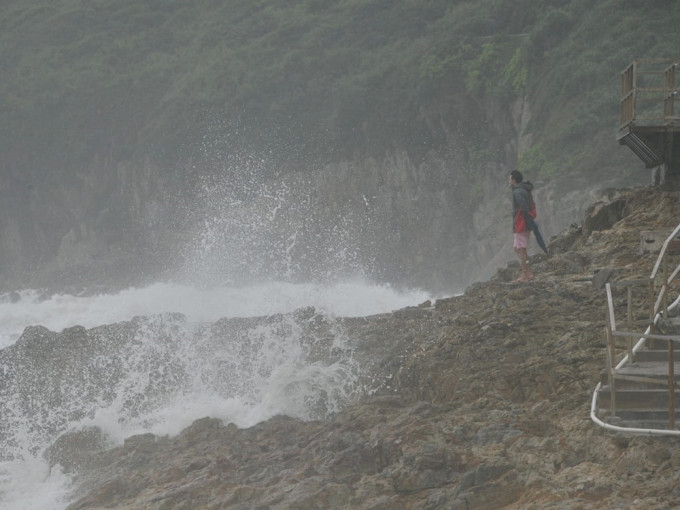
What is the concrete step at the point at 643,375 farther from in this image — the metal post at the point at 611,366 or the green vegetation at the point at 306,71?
the green vegetation at the point at 306,71

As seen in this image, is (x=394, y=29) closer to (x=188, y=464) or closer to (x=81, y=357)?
(x=81, y=357)

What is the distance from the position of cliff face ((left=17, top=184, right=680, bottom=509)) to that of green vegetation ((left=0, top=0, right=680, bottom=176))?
16115 millimetres

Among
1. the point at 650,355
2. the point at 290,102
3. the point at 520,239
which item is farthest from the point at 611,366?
the point at 290,102

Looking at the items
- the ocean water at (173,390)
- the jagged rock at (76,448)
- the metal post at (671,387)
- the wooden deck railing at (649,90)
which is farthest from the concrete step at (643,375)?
the jagged rock at (76,448)

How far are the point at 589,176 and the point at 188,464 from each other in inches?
717

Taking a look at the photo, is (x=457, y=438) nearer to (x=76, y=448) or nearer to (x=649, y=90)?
(x=76, y=448)

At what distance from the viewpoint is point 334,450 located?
8.12 m

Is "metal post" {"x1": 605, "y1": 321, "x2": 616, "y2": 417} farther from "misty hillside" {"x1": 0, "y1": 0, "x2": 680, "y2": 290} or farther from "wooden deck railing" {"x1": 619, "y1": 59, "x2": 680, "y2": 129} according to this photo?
"misty hillside" {"x1": 0, "y1": 0, "x2": 680, "y2": 290}

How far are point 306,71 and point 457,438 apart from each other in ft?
116

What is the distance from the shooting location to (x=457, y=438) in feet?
24.8

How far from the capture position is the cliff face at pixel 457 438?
257 inches

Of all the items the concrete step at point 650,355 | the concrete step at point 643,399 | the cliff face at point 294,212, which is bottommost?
the concrete step at point 643,399

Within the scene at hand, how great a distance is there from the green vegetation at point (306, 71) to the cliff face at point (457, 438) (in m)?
16.1

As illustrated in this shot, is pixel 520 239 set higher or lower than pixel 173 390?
higher
